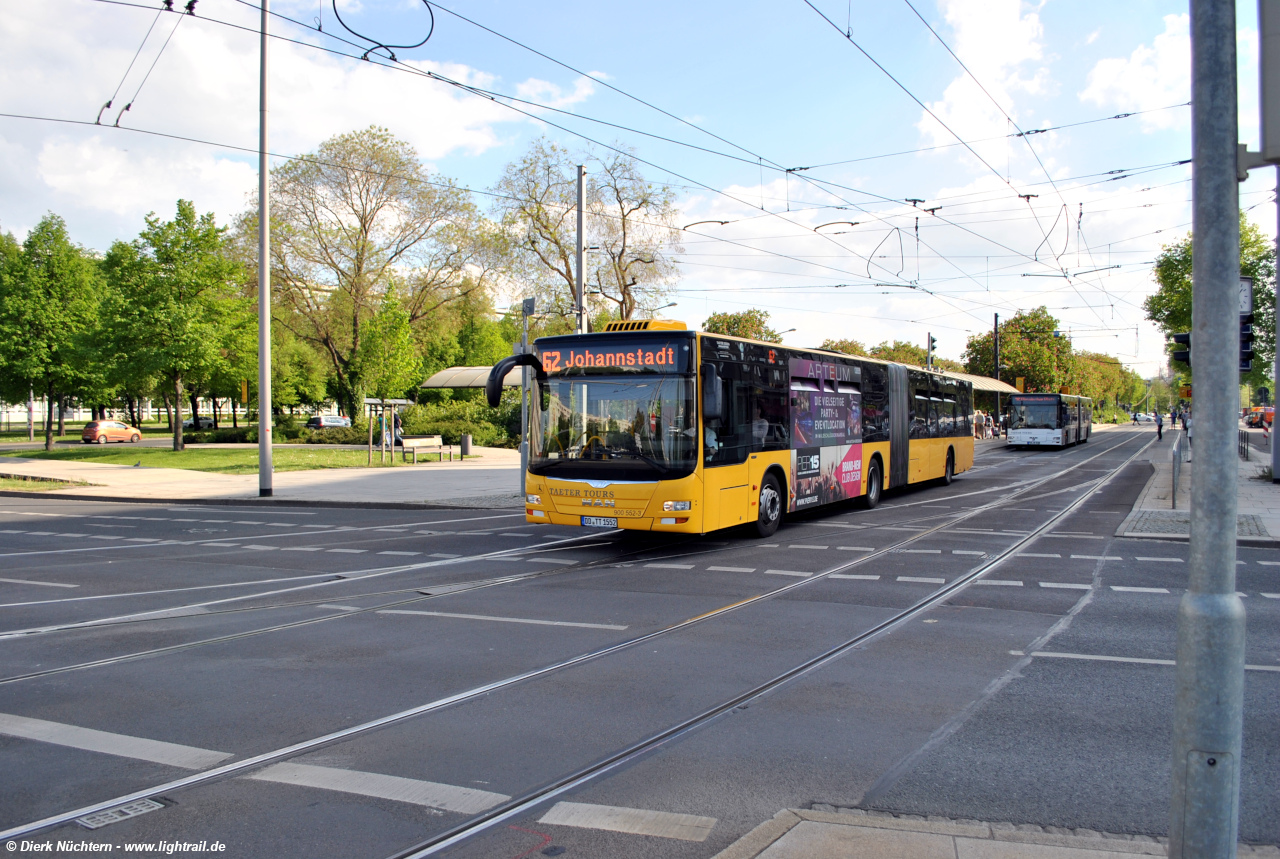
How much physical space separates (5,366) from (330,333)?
13620 millimetres

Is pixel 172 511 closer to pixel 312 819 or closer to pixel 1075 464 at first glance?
pixel 312 819

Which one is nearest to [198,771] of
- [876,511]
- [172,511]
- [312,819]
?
[312,819]

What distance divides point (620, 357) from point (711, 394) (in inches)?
57.0

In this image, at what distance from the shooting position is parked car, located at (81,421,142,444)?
46875mm

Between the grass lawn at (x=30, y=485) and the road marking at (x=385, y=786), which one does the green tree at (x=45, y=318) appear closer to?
the grass lawn at (x=30, y=485)

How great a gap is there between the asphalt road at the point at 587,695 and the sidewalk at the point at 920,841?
187 millimetres

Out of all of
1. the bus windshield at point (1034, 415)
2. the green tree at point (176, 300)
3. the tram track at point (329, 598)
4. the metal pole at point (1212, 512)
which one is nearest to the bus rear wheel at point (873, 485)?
the tram track at point (329, 598)

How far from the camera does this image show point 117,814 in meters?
4.02

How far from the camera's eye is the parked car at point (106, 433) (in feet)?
154

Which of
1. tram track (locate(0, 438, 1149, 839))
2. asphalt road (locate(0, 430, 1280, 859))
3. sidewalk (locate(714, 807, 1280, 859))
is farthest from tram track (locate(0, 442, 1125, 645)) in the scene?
sidewalk (locate(714, 807, 1280, 859))

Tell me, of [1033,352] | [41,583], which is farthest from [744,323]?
[41,583]

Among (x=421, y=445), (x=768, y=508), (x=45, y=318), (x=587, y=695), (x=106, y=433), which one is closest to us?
(x=587, y=695)

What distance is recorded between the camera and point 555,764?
183 inches

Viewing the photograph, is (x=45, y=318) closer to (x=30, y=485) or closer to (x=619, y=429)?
(x=30, y=485)
